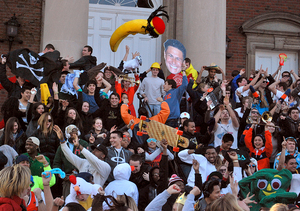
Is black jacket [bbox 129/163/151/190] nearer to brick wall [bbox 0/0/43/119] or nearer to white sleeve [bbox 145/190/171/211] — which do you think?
white sleeve [bbox 145/190/171/211]

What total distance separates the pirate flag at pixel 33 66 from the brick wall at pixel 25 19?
4667mm

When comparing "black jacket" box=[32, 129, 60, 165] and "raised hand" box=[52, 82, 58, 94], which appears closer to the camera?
"black jacket" box=[32, 129, 60, 165]

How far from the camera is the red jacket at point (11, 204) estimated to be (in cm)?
407

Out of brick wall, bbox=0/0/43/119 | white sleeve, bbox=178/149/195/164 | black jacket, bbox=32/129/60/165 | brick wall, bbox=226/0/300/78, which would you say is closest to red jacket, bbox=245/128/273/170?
white sleeve, bbox=178/149/195/164

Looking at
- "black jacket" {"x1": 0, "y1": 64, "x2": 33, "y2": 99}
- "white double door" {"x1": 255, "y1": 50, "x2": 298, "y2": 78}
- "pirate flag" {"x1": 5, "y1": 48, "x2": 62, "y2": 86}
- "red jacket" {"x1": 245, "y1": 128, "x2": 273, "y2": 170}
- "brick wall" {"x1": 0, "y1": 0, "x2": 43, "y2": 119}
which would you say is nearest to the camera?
"red jacket" {"x1": 245, "y1": 128, "x2": 273, "y2": 170}

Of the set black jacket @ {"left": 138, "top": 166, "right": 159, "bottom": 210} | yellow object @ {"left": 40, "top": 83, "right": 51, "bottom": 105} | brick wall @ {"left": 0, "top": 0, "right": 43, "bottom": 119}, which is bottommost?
black jacket @ {"left": 138, "top": 166, "right": 159, "bottom": 210}

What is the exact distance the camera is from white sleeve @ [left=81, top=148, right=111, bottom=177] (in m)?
6.68

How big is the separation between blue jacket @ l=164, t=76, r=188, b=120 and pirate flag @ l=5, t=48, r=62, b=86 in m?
2.28

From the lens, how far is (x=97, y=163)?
6707 millimetres

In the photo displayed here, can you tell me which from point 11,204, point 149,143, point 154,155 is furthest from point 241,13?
point 11,204

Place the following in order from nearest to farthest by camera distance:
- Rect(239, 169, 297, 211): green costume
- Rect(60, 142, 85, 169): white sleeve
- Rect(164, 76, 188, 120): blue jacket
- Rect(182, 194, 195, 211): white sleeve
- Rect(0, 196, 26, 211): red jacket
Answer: Rect(0, 196, 26, 211): red jacket < Rect(182, 194, 195, 211): white sleeve < Rect(239, 169, 297, 211): green costume < Rect(60, 142, 85, 169): white sleeve < Rect(164, 76, 188, 120): blue jacket

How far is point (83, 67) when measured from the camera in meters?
10.5

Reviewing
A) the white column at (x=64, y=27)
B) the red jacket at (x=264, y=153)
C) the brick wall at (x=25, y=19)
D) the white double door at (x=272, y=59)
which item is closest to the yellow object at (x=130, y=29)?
the white column at (x=64, y=27)

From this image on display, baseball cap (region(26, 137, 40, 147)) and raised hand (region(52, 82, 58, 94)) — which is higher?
raised hand (region(52, 82, 58, 94))
